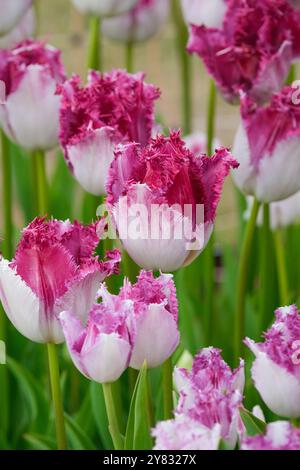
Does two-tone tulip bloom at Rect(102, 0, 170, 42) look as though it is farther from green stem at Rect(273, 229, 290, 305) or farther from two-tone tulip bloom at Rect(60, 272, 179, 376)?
two-tone tulip bloom at Rect(60, 272, 179, 376)

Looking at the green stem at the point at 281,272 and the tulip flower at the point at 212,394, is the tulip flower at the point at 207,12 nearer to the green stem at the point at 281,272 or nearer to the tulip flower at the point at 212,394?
the green stem at the point at 281,272

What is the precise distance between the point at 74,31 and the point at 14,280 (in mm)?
2368

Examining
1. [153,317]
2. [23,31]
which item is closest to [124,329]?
[153,317]

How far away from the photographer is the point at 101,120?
0.75 metres

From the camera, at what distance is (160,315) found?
56cm

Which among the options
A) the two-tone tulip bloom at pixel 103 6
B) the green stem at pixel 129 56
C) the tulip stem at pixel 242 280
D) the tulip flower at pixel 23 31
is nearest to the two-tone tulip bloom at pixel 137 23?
the green stem at pixel 129 56

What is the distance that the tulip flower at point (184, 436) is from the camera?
→ 18.5 inches

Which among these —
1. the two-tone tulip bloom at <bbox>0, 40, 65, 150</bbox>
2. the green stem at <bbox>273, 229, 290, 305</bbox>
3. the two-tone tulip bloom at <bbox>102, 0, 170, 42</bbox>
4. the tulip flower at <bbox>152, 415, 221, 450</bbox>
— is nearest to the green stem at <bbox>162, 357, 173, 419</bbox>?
the tulip flower at <bbox>152, 415, 221, 450</bbox>

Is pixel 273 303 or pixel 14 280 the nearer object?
pixel 14 280

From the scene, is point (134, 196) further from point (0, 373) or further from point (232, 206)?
point (232, 206)

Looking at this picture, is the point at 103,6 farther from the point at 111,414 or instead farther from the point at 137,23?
the point at 111,414

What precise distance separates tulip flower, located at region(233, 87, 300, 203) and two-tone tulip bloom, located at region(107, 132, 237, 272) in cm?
15

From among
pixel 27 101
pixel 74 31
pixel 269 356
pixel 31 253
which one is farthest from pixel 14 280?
pixel 74 31

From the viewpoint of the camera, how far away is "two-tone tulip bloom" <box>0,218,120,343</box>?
0.59 m
